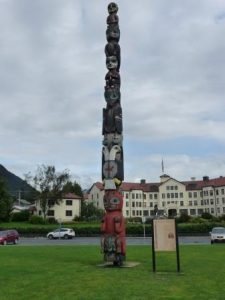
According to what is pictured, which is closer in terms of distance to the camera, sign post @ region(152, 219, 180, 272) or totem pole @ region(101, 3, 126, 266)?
sign post @ region(152, 219, 180, 272)

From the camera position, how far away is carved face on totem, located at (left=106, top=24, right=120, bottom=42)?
20.2 m

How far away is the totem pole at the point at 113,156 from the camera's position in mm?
17594

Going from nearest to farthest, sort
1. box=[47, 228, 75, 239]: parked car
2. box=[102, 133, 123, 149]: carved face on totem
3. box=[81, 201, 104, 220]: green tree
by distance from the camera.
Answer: box=[102, 133, 123, 149]: carved face on totem
box=[47, 228, 75, 239]: parked car
box=[81, 201, 104, 220]: green tree

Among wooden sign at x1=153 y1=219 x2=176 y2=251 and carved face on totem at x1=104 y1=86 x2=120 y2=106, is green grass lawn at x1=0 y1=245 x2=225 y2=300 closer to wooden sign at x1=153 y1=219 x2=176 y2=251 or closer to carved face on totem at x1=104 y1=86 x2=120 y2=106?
wooden sign at x1=153 y1=219 x2=176 y2=251

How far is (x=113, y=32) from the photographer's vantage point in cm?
2027

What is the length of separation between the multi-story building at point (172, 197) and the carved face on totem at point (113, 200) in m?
100

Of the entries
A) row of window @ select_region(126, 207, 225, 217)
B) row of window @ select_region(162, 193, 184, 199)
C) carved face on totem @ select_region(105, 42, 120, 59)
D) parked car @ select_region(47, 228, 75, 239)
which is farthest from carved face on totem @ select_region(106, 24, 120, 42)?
row of window @ select_region(162, 193, 184, 199)

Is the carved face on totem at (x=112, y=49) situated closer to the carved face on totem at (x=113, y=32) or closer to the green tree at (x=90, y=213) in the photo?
the carved face on totem at (x=113, y=32)

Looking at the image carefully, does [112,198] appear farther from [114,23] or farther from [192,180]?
[192,180]

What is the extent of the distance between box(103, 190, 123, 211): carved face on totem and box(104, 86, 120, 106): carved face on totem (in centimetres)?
390

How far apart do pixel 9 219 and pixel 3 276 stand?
76813 mm

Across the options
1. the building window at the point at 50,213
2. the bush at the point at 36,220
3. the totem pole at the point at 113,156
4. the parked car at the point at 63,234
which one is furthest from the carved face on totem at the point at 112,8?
the building window at the point at 50,213

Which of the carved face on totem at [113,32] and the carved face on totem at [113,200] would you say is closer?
the carved face on totem at [113,200]

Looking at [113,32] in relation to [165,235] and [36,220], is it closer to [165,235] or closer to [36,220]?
[165,235]
